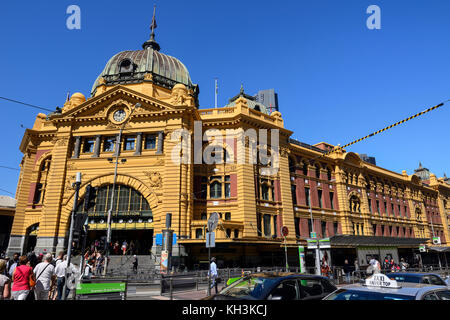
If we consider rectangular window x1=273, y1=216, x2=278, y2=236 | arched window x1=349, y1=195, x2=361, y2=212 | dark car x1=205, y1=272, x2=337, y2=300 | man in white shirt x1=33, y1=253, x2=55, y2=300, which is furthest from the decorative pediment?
arched window x1=349, y1=195, x2=361, y2=212

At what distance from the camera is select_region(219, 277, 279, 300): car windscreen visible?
25.5 ft

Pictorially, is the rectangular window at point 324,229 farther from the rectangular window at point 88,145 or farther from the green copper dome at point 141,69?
the rectangular window at point 88,145

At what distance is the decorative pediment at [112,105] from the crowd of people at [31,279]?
2344cm

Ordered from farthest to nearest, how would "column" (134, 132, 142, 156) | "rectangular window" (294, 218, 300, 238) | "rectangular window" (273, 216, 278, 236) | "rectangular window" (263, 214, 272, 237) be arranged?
"rectangular window" (294, 218, 300, 238) < "rectangular window" (273, 216, 278, 236) < "rectangular window" (263, 214, 272, 237) < "column" (134, 132, 142, 156)

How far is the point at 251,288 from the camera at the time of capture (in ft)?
26.7

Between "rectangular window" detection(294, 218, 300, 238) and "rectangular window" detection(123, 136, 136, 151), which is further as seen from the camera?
"rectangular window" detection(294, 218, 300, 238)

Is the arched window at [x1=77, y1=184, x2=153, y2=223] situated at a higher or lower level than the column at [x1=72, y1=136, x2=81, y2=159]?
lower

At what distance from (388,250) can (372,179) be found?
20925 mm

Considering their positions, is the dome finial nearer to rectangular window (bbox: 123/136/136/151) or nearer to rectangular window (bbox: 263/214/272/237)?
rectangular window (bbox: 123/136/136/151)

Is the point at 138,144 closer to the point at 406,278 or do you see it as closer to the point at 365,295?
the point at 406,278

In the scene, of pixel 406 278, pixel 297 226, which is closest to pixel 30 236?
pixel 297 226

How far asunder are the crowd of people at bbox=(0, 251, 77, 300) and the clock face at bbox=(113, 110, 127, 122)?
23.3 metres

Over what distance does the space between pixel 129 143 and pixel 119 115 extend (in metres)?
3.56
